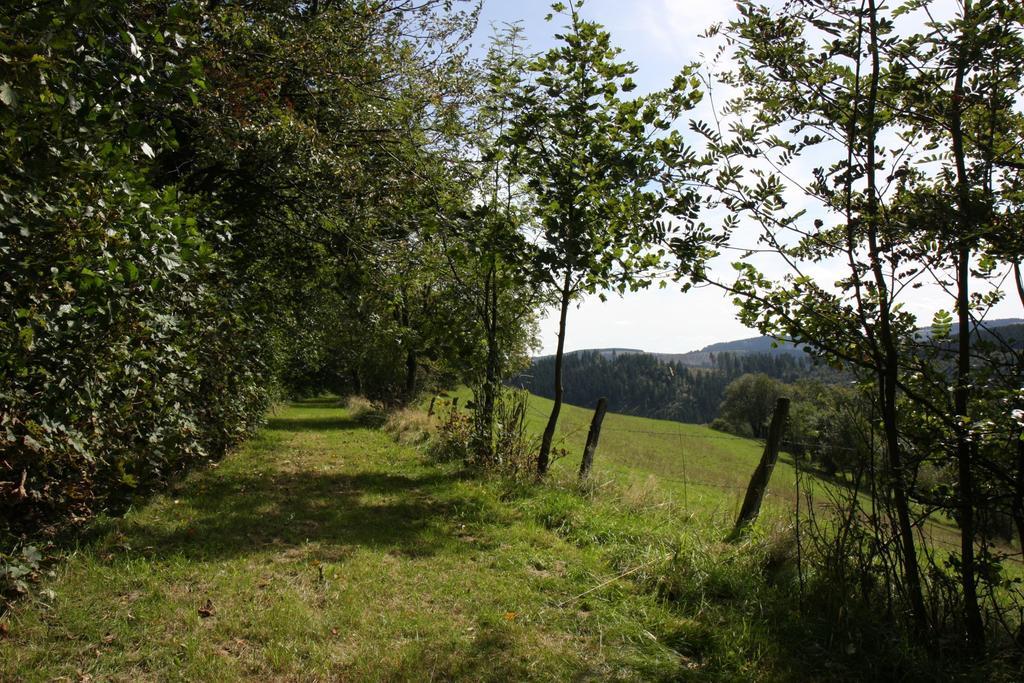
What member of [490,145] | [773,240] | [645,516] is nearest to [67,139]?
[773,240]

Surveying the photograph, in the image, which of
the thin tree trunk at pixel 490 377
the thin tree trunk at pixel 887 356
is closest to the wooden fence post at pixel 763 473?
the thin tree trunk at pixel 887 356

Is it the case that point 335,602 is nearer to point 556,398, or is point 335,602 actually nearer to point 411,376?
point 556,398

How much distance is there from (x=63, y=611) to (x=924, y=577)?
221 inches

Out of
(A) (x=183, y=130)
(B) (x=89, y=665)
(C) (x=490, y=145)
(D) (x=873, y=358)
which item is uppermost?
(C) (x=490, y=145)

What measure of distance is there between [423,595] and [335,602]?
68cm

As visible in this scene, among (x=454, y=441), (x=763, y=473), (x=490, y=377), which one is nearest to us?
(x=763, y=473)

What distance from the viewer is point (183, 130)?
8.16 m

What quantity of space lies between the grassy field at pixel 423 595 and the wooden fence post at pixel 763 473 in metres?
0.29

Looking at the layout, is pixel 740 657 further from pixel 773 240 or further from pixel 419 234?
pixel 419 234

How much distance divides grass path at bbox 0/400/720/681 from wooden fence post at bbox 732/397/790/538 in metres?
1.15

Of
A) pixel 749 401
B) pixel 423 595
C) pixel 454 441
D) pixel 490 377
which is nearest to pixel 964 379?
Result: pixel 423 595

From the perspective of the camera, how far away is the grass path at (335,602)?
367 centimetres

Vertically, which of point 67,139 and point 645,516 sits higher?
point 67,139

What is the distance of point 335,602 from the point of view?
181 inches
